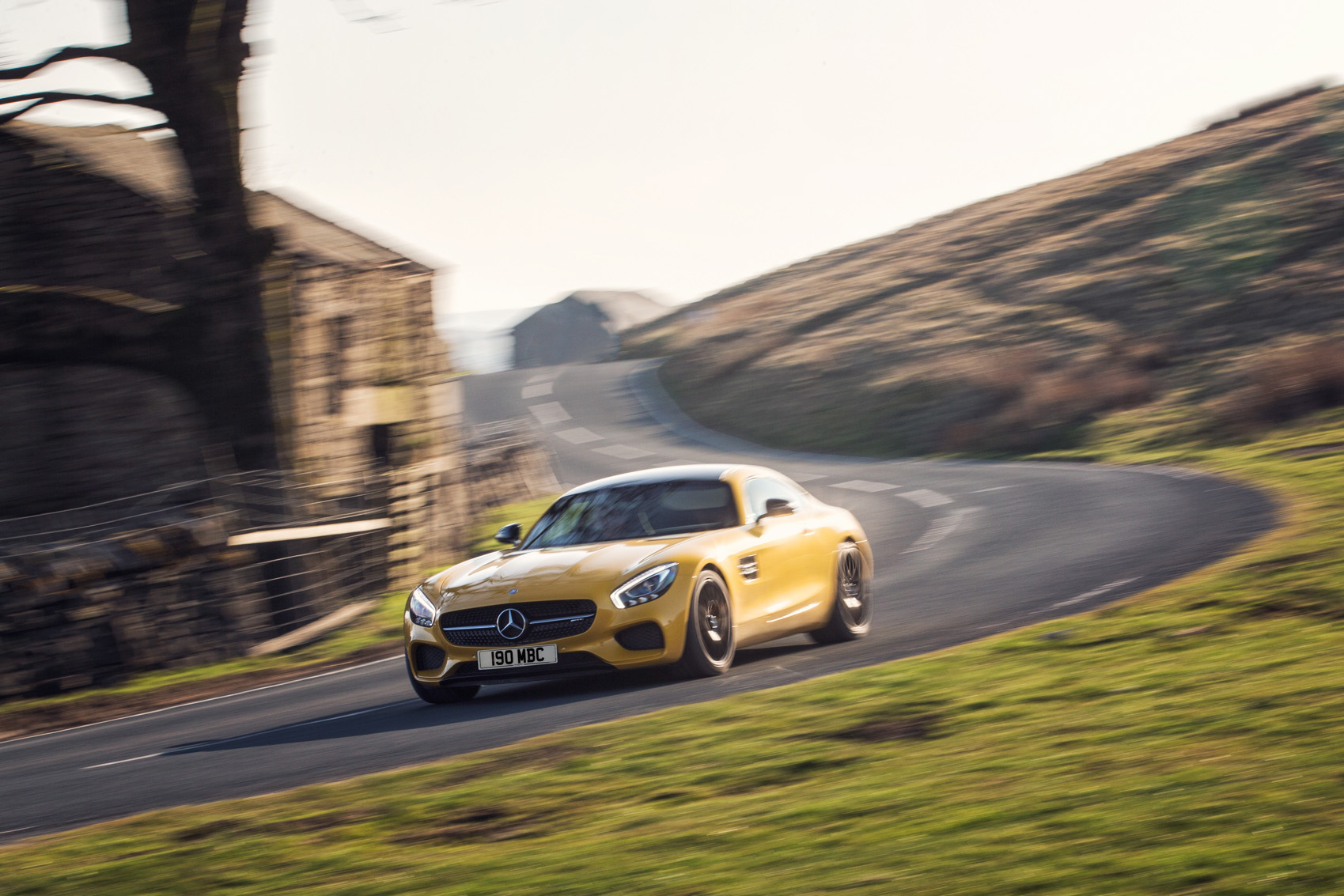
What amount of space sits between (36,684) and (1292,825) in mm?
12960

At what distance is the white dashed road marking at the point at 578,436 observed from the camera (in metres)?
44.9

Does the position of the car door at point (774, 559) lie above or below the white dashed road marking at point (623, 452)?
above

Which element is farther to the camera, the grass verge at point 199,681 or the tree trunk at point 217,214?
the tree trunk at point 217,214

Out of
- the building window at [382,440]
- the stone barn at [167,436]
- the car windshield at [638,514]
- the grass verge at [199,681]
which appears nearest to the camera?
the car windshield at [638,514]

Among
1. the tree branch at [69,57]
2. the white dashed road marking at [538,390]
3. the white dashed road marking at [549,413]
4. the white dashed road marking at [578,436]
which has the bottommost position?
the white dashed road marking at [578,436]

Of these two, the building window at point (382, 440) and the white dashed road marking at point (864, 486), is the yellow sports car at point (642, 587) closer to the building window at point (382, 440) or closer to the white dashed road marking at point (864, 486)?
the building window at point (382, 440)

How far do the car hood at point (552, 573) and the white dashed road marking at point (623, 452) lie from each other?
2932 centimetres

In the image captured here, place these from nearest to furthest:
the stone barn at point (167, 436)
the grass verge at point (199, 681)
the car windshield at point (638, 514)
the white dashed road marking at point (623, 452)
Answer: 1. the car windshield at point (638, 514)
2. the grass verge at point (199, 681)
3. the stone barn at point (167, 436)
4. the white dashed road marking at point (623, 452)

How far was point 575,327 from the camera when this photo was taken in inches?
4321

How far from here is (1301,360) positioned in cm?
2883

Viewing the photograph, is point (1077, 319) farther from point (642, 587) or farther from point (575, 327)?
point (575, 327)

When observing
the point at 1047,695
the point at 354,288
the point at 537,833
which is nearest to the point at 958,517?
the point at 354,288

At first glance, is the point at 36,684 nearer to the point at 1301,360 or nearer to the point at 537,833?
the point at 537,833

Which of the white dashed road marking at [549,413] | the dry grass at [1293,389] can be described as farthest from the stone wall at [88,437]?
the white dashed road marking at [549,413]
